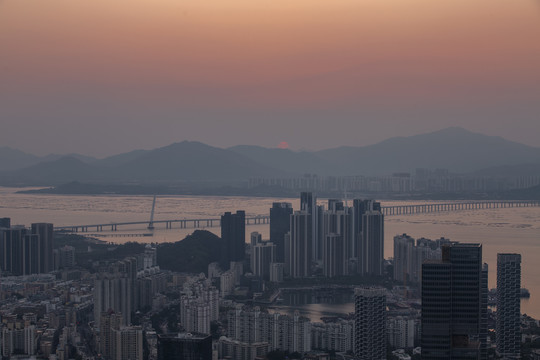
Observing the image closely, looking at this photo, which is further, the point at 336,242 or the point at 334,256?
the point at 336,242

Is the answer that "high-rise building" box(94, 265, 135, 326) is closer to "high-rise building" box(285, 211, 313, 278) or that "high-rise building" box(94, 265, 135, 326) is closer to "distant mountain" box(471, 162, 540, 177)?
"high-rise building" box(285, 211, 313, 278)

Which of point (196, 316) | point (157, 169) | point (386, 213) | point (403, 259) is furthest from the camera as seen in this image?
point (157, 169)

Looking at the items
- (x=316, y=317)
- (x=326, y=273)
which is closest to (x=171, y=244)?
(x=326, y=273)

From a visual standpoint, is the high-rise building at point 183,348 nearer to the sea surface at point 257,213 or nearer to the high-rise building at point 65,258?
the sea surface at point 257,213

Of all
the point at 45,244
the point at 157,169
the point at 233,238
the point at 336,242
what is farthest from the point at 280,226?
the point at 157,169

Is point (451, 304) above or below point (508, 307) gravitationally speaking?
above

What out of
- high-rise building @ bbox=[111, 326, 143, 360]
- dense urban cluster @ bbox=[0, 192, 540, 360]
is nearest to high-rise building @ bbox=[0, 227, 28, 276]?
dense urban cluster @ bbox=[0, 192, 540, 360]

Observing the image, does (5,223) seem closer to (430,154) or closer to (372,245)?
(372,245)
